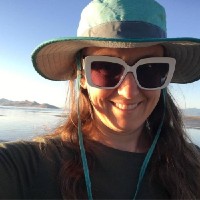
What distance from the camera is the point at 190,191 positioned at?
→ 211 centimetres

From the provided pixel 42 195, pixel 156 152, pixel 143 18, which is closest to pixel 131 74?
pixel 143 18

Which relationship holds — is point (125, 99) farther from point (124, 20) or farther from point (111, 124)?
point (124, 20)

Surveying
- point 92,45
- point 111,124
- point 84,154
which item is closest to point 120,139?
point 111,124

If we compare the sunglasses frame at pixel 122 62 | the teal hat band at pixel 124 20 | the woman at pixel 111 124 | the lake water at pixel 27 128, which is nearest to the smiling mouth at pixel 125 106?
the woman at pixel 111 124

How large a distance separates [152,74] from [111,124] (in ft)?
1.23

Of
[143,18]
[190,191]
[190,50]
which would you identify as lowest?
[190,191]

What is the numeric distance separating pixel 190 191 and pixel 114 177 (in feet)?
1.70

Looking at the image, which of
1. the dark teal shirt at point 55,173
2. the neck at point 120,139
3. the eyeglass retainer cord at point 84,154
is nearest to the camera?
the dark teal shirt at point 55,173

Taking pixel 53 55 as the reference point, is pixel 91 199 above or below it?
below

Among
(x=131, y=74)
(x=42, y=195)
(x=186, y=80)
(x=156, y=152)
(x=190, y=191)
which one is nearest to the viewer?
(x=42, y=195)

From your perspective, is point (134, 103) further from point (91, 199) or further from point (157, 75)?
point (91, 199)

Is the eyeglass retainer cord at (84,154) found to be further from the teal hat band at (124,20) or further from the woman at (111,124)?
the teal hat band at (124,20)

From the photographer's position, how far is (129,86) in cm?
191

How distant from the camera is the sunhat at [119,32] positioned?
1802 mm
